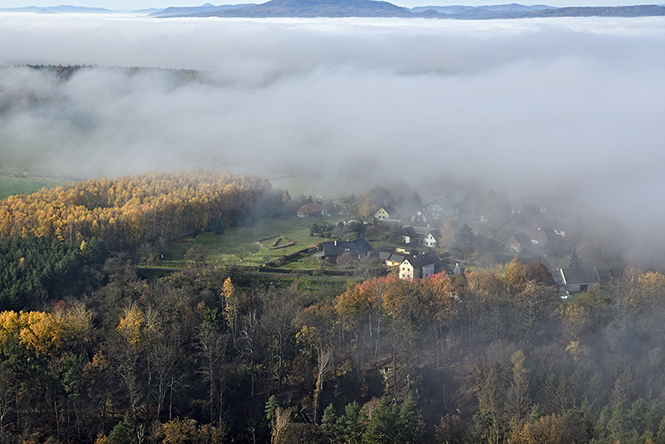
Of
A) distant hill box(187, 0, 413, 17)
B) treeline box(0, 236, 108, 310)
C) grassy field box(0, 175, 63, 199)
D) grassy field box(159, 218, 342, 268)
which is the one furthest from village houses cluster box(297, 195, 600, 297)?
distant hill box(187, 0, 413, 17)

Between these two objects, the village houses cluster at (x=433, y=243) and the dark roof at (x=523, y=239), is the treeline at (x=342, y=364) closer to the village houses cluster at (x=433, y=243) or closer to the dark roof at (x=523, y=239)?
the village houses cluster at (x=433, y=243)

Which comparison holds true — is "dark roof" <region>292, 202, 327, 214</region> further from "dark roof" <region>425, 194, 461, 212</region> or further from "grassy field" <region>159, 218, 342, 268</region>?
"dark roof" <region>425, 194, 461, 212</region>

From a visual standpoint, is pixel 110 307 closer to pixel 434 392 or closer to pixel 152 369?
pixel 152 369

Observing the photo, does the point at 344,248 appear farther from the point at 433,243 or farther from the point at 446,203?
the point at 446,203

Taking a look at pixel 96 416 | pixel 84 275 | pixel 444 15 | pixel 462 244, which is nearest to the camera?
pixel 96 416

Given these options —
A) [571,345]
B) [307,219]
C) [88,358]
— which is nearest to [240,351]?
[88,358]

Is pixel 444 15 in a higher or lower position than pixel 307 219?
higher

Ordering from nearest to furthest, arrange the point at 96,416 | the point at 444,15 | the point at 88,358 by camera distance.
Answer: the point at 96,416
the point at 88,358
the point at 444,15
